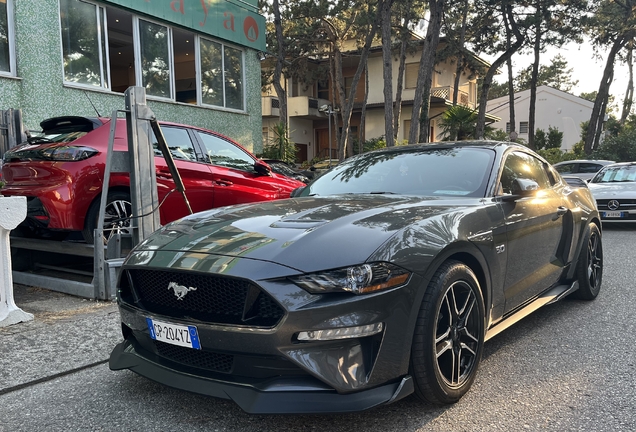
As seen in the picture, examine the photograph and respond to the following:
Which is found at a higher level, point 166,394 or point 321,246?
point 321,246

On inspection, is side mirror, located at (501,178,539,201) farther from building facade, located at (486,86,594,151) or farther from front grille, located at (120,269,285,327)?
building facade, located at (486,86,594,151)

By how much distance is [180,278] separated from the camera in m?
2.70

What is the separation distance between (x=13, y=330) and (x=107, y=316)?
0.72m

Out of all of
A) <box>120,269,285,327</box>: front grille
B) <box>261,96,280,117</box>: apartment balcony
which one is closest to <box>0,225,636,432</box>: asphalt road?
<box>120,269,285,327</box>: front grille

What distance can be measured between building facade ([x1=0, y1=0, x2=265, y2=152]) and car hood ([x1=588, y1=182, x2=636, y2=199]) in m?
9.32

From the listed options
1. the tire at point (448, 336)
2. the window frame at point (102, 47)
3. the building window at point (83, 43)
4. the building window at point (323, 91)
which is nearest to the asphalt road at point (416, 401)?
the tire at point (448, 336)

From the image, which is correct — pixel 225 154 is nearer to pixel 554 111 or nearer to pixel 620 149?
pixel 620 149

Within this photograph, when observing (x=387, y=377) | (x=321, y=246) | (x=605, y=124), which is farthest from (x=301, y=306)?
(x=605, y=124)

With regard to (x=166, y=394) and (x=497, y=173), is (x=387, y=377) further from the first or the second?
(x=497, y=173)

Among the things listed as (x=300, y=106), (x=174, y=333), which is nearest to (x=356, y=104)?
(x=300, y=106)

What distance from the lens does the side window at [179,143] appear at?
6102mm

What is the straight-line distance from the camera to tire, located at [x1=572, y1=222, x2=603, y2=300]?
4.91m

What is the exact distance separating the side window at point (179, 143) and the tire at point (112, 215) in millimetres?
799

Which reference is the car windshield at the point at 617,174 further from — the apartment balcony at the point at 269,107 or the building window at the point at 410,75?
the apartment balcony at the point at 269,107
